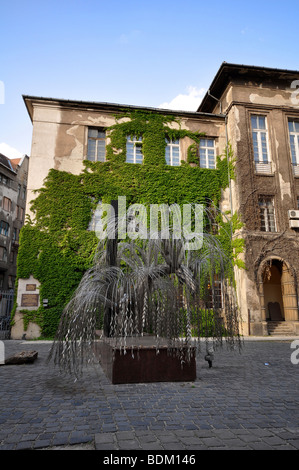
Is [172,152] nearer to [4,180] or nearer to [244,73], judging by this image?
[244,73]

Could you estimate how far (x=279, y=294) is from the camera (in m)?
19.7

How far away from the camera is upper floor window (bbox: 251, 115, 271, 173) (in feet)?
59.4

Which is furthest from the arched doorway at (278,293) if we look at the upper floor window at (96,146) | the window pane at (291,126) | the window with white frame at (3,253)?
the window with white frame at (3,253)

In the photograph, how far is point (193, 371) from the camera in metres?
6.43

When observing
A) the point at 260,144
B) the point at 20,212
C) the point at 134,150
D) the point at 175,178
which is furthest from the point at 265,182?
the point at 20,212

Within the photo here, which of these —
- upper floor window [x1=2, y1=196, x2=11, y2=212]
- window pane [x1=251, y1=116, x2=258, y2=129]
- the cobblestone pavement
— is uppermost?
upper floor window [x1=2, y1=196, x2=11, y2=212]

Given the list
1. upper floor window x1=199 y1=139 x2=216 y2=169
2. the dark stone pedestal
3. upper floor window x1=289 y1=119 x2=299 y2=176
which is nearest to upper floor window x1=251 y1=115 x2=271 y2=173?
upper floor window x1=289 y1=119 x2=299 y2=176

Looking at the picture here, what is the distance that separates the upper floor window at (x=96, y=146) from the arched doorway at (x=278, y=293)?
32.5 feet

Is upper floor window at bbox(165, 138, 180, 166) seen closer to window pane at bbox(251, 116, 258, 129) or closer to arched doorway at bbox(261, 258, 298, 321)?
window pane at bbox(251, 116, 258, 129)

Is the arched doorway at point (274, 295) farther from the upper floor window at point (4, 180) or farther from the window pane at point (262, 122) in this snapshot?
the upper floor window at point (4, 180)

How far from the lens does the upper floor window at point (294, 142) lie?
18.4m

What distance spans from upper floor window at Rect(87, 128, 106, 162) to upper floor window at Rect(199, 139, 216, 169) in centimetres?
530

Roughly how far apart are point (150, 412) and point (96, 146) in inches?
600

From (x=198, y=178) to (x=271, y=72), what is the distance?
276 inches
